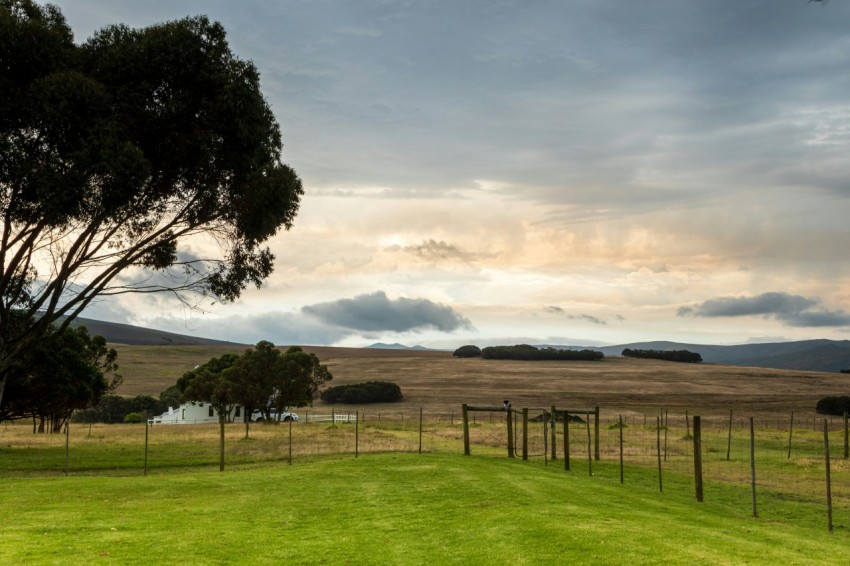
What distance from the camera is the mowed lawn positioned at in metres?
13.8

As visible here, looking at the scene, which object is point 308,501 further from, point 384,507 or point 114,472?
point 114,472

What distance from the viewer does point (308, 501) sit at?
68.4 ft

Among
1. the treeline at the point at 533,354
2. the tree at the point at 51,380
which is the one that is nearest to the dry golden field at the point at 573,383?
the treeline at the point at 533,354

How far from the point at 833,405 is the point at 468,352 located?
9114 centimetres

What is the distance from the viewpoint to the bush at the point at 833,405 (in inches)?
3443

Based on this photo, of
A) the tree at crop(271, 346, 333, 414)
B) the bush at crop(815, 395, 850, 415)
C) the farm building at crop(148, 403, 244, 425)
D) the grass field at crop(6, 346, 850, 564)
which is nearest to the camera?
the grass field at crop(6, 346, 850, 564)

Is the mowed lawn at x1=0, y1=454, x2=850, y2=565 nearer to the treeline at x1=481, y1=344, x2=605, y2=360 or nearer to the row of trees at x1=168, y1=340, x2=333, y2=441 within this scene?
the row of trees at x1=168, y1=340, x2=333, y2=441

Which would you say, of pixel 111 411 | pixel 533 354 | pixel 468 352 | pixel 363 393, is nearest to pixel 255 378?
pixel 111 411

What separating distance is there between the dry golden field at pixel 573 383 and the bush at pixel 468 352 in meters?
6.61

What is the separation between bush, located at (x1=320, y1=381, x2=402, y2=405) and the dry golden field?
2373 millimetres

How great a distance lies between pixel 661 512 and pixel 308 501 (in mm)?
9789

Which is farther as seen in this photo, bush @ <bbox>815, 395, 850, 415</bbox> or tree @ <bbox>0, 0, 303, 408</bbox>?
bush @ <bbox>815, 395, 850, 415</bbox>

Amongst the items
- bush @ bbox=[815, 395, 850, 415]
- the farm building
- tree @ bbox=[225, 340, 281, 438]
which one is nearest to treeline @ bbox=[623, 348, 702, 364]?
bush @ bbox=[815, 395, 850, 415]

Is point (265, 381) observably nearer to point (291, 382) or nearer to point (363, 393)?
point (291, 382)
